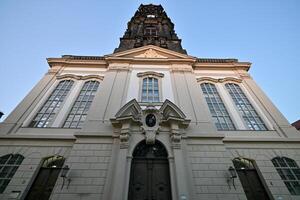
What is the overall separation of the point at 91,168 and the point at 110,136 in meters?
1.71

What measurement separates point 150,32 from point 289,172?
19026mm

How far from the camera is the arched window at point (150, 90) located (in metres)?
10.9

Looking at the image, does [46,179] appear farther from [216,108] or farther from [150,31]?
[150,31]

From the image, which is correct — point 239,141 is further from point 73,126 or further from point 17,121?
point 17,121

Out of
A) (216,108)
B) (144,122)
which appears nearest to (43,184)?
(144,122)

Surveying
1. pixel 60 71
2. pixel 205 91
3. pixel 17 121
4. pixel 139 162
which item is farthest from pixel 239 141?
pixel 60 71

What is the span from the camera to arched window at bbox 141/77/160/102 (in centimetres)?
1093

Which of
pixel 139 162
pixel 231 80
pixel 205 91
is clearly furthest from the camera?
pixel 231 80

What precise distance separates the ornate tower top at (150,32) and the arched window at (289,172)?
12.3 meters

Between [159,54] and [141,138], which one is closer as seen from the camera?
[141,138]

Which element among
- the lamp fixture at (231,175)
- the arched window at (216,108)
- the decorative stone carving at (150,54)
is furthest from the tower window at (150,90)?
the lamp fixture at (231,175)

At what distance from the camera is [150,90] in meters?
11.6

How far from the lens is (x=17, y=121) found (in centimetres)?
962

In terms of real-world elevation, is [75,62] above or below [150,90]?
above
